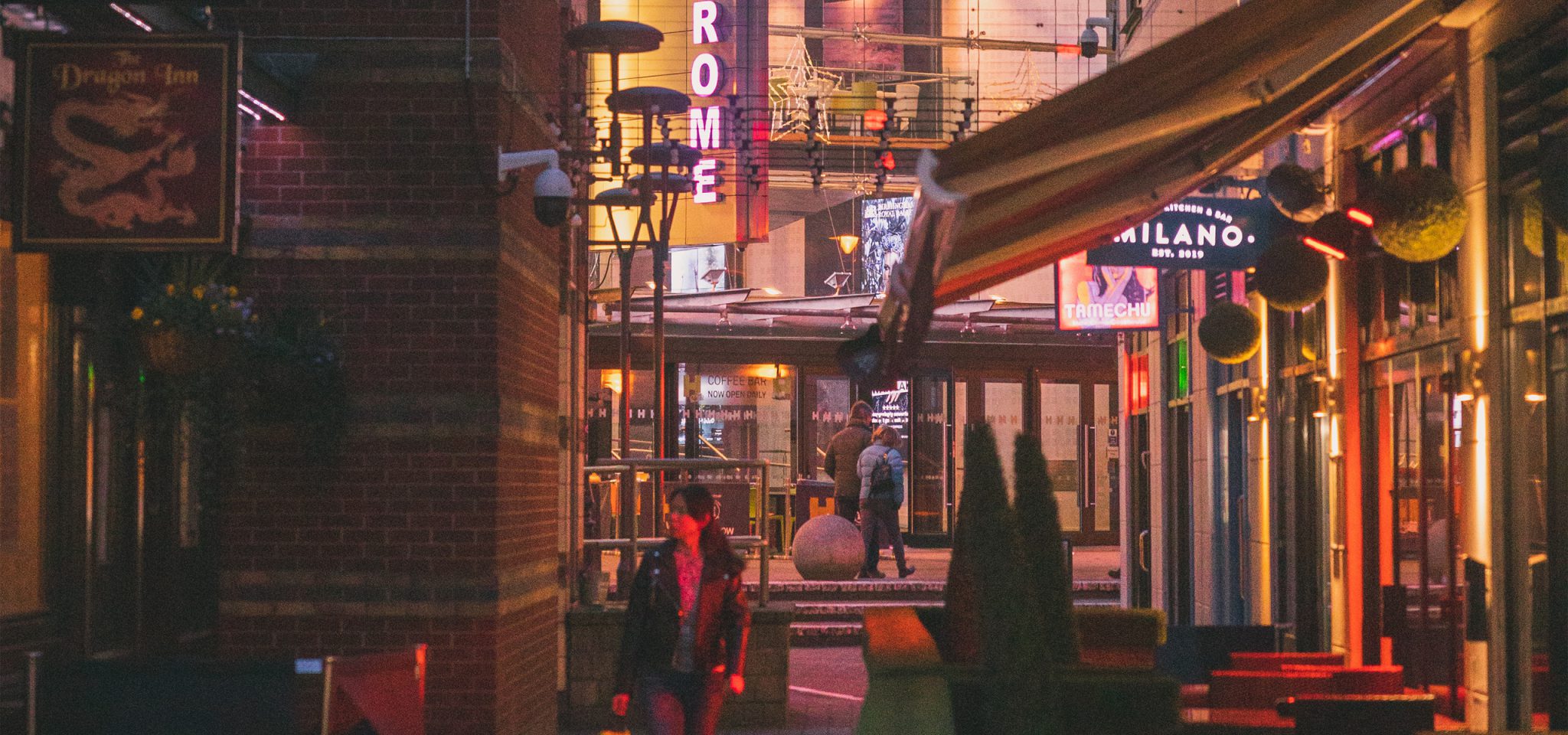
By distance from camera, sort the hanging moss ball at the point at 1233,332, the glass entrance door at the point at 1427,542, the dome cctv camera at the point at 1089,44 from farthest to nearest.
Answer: the dome cctv camera at the point at 1089,44
the hanging moss ball at the point at 1233,332
the glass entrance door at the point at 1427,542

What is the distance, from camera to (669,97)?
1022 cm

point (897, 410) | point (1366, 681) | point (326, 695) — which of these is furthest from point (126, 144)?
point (897, 410)

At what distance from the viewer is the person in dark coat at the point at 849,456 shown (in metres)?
18.5

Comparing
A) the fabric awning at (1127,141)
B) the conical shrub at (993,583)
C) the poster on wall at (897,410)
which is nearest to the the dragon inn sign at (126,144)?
the fabric awning at (1127,141)

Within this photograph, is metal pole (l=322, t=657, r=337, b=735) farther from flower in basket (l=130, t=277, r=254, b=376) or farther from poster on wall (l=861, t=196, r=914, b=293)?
poster on wall (l=861, t=196, r=914, b=293)

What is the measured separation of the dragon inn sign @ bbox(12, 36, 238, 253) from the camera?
21.6 feet

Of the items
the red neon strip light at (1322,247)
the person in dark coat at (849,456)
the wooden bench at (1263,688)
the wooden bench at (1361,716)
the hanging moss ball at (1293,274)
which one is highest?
the red neon strip light at (1322,247)

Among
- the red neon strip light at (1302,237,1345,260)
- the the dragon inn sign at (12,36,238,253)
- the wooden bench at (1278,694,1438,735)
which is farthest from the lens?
the red neon strip light at (1302,237,1345,260)

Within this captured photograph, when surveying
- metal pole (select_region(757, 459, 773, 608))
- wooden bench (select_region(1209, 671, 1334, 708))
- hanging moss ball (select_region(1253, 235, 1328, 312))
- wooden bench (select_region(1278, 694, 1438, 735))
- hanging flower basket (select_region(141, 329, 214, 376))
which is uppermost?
hanging moss ball (select_region(1253, 235, 1328, 312))

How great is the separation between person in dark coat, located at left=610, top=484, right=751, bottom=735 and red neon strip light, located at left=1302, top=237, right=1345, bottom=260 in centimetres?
357

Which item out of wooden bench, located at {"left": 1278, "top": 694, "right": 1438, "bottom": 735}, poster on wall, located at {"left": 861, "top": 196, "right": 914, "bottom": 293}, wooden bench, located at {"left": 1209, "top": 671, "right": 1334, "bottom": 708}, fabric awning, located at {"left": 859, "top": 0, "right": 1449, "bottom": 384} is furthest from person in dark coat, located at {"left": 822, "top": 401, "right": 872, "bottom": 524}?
wooden bench, located at {"left": 1278, "top": 694, "right": 1438, "bottom": 735}

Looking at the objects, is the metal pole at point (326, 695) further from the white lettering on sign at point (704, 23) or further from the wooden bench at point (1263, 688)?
the white lettering on sign at point (704, 23)

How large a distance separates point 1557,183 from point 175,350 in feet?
18.6

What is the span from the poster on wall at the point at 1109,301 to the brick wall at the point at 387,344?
23.0ft
